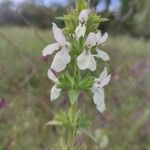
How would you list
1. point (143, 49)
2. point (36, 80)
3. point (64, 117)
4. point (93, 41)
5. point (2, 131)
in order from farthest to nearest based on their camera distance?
point (143, 49) < point (36, 80) < point (2, 131) < point (64, 117) < point (93, 41)

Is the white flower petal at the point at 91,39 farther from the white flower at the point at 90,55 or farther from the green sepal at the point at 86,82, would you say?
the green sepal at the point at 86,82

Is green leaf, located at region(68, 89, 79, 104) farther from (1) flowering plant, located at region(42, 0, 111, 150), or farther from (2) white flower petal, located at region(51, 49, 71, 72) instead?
(2) white flower petal, located at region(51, 49, 71, 72)

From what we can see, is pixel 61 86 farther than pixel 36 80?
No

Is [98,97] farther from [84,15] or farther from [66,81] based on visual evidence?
[84,15]

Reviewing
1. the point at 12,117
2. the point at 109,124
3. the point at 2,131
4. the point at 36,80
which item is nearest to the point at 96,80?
the point at 2,131

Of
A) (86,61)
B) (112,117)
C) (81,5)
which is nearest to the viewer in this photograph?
(86,61)

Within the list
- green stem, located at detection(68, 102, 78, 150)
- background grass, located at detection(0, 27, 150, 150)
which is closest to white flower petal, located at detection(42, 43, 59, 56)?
green stem, located at detection(68, 102, 78, 150)

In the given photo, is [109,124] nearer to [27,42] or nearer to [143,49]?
[27,42]

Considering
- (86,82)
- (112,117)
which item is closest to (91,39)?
(86,82)
